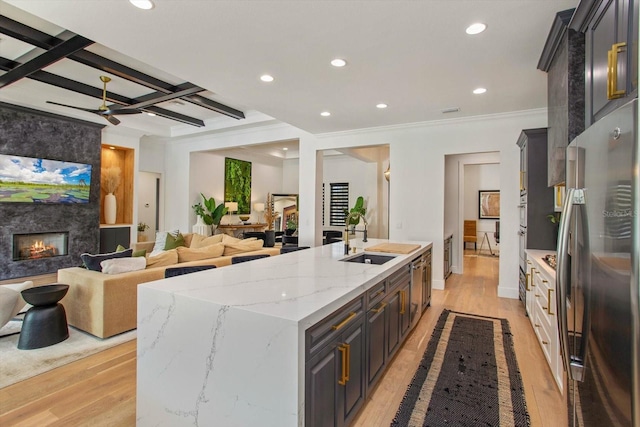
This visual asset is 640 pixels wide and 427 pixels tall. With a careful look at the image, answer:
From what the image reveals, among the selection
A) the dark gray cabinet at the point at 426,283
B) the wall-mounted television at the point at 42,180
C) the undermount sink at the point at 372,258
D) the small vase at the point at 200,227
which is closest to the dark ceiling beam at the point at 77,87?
the wall-mounted television at the point at 42,180

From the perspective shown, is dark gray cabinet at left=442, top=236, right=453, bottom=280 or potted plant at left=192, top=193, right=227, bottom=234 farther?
potted plant at left=192, top=193, right=227, bottom=234

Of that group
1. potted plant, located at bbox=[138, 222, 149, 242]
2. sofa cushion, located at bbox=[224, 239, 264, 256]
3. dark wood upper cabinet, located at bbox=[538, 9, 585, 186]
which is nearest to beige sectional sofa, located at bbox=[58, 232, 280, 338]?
sofa cushion, located at bbox=[224, 239, 264, 256]

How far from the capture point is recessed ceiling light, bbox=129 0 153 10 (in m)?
2.29

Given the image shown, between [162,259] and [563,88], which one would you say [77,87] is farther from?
[563,88]

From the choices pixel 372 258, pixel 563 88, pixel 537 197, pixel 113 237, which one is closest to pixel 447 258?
pixel 537 197

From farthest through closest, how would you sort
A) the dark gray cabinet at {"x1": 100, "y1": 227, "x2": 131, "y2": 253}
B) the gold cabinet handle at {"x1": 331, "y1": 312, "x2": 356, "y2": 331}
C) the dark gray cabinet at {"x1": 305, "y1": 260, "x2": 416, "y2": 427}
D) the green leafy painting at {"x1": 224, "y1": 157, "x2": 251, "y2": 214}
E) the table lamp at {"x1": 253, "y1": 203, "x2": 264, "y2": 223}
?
the table lamp at {"x1": 253, "y1": 203, "x2": 264, "y2": 223} < the green leafy painting at {"x1": 224, "y1": 157, "x2": 251, "y2": 214} < the dark gray cabinet at {"x1": 100, "y1": 227, "x2": 131, "y2": 253} < the gold cabinet handle at {"x1": 331, "y1": 312, "x2": 356, "y2": 331} < the dark gray cabinet at {"x1": 305, "y1": 260, "x2": 416, "y2": 427}

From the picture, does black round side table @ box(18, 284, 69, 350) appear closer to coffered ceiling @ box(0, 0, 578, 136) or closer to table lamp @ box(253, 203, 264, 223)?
coffered ceiling @ box(0, 0, 578, 136)

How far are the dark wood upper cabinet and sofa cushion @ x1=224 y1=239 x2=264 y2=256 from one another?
382 centimetres

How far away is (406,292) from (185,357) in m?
2.08

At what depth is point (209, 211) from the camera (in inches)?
340

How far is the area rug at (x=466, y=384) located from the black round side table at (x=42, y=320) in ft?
10.6

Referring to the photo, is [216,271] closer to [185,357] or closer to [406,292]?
[185,357]

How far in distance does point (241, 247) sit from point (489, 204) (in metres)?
7.84

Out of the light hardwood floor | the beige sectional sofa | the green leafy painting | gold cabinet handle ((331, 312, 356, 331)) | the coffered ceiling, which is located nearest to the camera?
gold cabinet handle ((331, 312, 356, 331))
